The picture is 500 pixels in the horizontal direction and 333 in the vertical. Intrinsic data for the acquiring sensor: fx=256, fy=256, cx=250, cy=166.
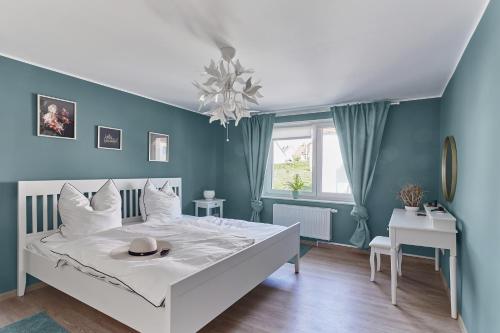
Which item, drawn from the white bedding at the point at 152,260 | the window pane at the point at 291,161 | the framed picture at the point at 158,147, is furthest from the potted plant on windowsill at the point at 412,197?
the framed picture at the point at 158,147

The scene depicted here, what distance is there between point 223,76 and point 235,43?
1.02 ft

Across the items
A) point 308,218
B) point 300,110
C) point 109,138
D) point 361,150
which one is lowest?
point 308,218

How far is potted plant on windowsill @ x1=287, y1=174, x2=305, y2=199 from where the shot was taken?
191 inches

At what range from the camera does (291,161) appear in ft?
16.7

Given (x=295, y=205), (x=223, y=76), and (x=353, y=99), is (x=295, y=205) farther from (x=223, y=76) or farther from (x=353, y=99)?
(x=223, y=76)

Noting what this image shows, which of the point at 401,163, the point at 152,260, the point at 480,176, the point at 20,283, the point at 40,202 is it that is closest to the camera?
the point at 480,176

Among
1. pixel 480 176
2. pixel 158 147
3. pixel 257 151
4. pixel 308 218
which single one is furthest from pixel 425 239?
pixel 158 147

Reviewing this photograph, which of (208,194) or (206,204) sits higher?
(208,194)

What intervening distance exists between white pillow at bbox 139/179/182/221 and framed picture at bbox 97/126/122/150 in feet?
2.27

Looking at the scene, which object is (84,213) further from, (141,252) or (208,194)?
(208,194)

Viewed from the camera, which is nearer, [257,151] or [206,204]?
[206,204]

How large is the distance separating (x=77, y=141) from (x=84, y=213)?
3.36ft

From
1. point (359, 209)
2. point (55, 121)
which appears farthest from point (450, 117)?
point (55, 121)

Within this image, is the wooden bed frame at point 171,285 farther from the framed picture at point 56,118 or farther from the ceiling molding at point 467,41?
the ceiling molding at point 467,41
